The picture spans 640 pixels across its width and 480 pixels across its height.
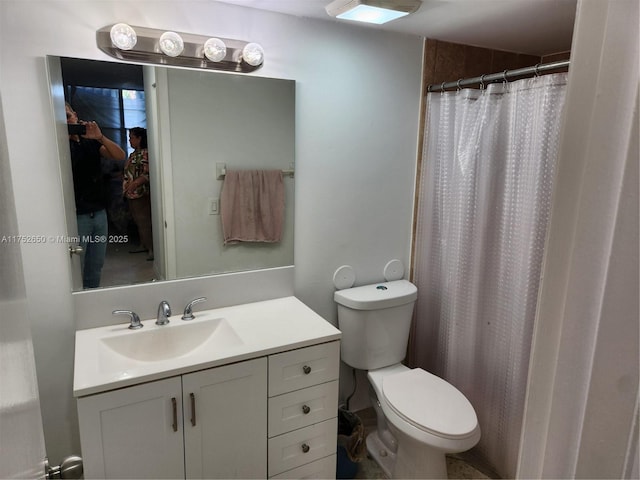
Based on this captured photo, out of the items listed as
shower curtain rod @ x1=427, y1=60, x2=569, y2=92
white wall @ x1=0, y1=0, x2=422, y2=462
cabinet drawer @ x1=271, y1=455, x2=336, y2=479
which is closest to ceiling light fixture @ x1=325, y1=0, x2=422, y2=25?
white wall @ x1=0, y1=0, x2=422, y2=462

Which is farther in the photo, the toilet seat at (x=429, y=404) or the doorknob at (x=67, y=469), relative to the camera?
the toilet seat at (x=429, y=404)

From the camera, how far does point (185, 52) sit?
1698mm

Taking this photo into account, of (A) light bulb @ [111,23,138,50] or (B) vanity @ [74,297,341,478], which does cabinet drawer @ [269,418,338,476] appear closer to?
(B) vanity @ [74,297,341,478]

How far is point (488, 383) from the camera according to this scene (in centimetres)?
215

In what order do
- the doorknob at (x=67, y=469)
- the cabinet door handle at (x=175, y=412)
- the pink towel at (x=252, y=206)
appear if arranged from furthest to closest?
1. the pink towel at (x=252, y=206)
2. the cabinet door handle at (x=175, y=412)
3. the doorknob at (x=67, y=469)

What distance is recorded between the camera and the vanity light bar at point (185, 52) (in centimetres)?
157

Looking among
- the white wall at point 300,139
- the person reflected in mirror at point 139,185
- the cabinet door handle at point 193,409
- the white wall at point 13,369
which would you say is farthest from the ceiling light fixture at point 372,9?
the cabinet door handle at point 193,409

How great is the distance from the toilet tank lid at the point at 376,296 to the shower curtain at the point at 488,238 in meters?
0.22

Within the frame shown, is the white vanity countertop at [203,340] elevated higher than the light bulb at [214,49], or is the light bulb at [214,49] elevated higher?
the light bulb at [214,49]

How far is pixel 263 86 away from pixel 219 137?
0.30 meters

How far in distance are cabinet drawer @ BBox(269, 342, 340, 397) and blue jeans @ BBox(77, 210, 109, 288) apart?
2.54 feet

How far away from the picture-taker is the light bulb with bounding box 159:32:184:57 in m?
1.61

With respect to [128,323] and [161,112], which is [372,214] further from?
[128,323]

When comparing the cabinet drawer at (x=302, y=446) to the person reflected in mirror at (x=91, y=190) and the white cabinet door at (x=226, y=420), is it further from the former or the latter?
the person reflected in mirror at (x=91, y=190)
